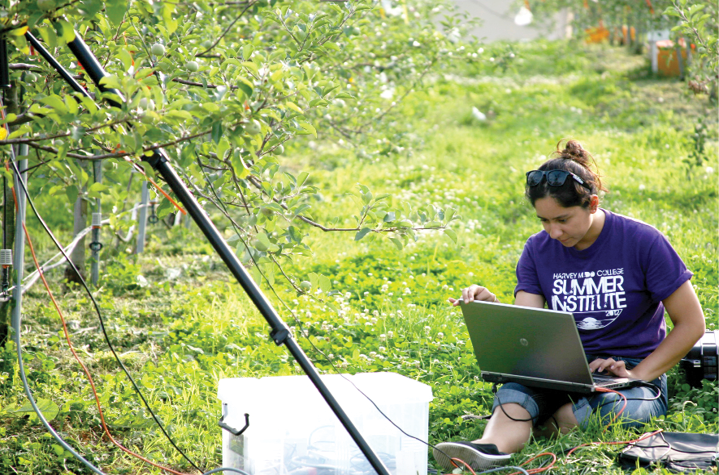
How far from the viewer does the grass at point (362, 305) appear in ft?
9.02

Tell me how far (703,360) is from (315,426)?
1754mm

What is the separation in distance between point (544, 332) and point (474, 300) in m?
0.29

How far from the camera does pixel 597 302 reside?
2.75 metres

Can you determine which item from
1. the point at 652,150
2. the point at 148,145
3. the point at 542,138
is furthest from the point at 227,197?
the point at 542,138

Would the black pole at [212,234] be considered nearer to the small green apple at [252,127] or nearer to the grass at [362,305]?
the small green apple at [252,127]

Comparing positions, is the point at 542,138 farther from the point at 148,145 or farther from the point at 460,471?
the point at 148,145

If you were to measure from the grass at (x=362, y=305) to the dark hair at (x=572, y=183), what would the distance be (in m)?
0.72

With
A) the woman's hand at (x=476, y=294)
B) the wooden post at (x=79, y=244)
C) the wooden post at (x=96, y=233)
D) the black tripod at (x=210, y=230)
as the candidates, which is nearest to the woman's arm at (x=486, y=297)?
the woman's hand at (x=476, y=294)

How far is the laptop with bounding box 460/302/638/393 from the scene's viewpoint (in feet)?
7.88

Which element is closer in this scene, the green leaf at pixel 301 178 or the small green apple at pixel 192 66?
the green leaf at pixel 301 178

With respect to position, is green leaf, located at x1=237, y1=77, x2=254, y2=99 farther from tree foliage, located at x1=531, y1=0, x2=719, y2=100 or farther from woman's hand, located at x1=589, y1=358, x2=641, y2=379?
tree foliage, located at x1=531, y1=0, x2=719, y2=100

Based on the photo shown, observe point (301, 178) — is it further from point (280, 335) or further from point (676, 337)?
point (676, 337)

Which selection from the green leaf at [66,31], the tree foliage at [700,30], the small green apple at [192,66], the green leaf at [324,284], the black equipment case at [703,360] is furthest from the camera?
the tree foliage at [700,30]

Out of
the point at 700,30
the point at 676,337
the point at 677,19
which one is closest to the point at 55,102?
the point at 676,337
